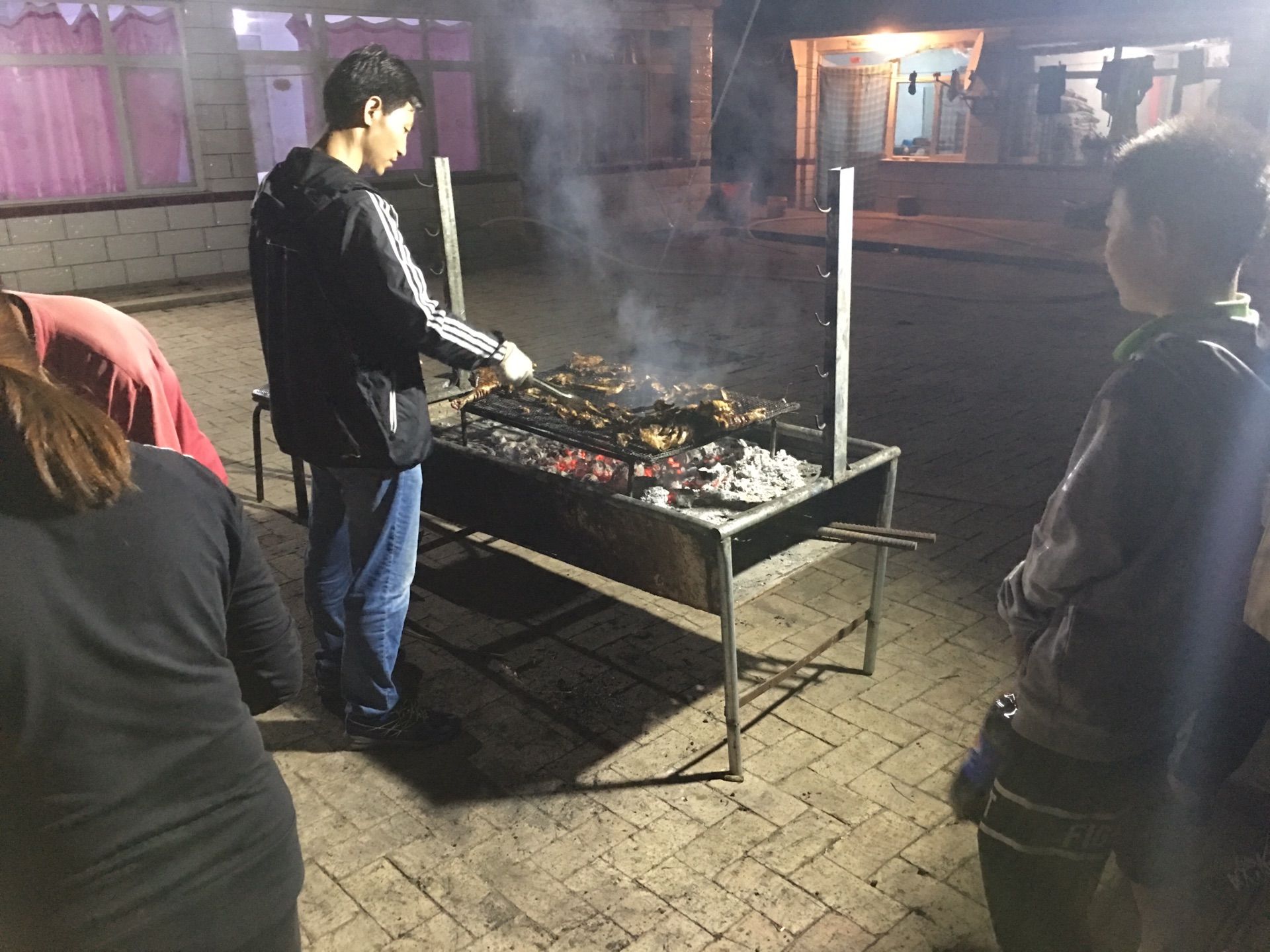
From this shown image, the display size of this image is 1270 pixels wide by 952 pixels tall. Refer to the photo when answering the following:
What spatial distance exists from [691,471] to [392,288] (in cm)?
155

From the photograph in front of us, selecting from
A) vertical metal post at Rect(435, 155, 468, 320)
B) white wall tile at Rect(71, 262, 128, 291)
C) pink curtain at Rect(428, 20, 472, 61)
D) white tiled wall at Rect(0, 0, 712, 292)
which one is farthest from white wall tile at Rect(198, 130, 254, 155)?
vertical metal post at Rect(435, 155, 468, 320)

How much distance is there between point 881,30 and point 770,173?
4.14 m

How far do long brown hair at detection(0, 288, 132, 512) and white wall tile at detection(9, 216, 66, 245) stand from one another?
42.6 feet

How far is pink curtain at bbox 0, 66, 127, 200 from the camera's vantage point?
12.0 metres

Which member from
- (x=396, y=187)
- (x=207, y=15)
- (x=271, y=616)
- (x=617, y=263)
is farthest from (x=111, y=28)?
(x=271, y=616)

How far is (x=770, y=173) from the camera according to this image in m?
22.6

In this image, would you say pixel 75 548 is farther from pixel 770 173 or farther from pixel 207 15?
pixel 770 173

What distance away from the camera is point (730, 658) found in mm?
3455

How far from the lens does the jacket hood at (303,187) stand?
3158 mm

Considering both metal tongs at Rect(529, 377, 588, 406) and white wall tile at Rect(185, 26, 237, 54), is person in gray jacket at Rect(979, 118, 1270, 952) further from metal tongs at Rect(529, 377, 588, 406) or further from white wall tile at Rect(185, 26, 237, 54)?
white wall tile at Rect(185, 26, 237, 54)

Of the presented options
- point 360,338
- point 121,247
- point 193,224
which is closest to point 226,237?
point 193,224

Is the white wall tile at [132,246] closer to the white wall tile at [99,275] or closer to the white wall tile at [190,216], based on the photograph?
the white wall tile at [99,275]

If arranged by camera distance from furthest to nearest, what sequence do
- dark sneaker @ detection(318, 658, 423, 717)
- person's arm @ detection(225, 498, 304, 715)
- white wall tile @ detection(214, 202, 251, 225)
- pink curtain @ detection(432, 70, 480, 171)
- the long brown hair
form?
pink curtain @ detection(432, 70, 480, 171), white wall tile @ detection(214, 202, 251, 225), dark sneaker @ detection(318, 658, 423, 717), person's arm @ detection(225, 498, 304, 715), the long brown hair

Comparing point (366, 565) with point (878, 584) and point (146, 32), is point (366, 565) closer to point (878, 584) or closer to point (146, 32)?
point (878, 584)
